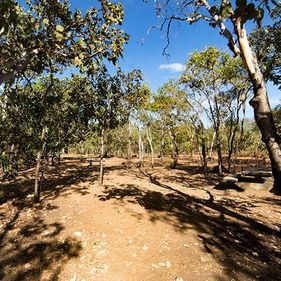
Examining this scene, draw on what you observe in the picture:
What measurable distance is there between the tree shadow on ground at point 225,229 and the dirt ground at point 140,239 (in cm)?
2

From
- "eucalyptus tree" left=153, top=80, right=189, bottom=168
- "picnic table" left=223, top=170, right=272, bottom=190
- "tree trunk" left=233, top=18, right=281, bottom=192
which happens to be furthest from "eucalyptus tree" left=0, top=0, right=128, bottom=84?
"eucalyptus tree" left=153, top=80, right=189, bottom=168

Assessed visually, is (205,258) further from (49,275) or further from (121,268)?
(49,275)

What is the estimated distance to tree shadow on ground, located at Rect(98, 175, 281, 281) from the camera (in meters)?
6.36

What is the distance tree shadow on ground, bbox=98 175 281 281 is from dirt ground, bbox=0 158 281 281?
25 millimetres

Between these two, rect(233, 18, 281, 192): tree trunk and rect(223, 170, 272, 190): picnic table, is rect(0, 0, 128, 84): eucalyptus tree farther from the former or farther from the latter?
rect(223, 170, 272, 190): picnic table

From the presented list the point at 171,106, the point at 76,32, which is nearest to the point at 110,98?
the point at 76,32

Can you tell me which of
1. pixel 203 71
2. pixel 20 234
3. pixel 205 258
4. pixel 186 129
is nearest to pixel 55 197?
pixel 20 234

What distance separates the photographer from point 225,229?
8.70 metres

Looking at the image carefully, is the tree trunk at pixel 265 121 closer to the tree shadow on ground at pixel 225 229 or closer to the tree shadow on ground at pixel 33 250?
the tree shadow on ground at pixel 225 229

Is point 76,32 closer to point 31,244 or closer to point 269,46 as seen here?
point 31,244

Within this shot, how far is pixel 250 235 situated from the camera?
27.3ft

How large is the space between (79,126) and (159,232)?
915cm

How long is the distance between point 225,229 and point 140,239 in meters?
2.75

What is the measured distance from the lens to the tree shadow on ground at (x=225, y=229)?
20.9 feet
